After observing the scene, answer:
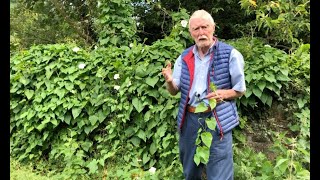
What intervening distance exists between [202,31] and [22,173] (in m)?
2.61

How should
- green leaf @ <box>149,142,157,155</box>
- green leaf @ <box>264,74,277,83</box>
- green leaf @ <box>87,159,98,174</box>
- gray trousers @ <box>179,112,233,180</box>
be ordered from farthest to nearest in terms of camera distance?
green leaf @ <box>149,142,157,155</box> < green leaf @ <box>87,159,98,174</box> < green leaf @ <box>264,74,277,83</box> < gray trousers @ <box>179,112,233,180</box>

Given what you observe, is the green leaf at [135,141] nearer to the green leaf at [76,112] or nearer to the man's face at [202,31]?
the green leaf at [76,112]

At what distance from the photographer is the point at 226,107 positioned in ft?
8.71

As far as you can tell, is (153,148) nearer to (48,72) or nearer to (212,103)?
(212,103)

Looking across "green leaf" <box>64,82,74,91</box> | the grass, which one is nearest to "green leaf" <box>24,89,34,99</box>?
"green leaf" <box>64,82,74,91</box>

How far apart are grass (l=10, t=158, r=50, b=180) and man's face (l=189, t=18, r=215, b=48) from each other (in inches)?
91.9

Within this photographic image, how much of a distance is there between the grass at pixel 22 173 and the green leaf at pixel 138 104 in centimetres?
122

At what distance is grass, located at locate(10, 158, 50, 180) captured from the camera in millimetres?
3833

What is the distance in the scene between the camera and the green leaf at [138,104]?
151 inches

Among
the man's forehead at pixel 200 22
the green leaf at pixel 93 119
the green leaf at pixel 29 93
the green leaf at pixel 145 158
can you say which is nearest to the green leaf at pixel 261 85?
the man's forehead at pixel 200 22

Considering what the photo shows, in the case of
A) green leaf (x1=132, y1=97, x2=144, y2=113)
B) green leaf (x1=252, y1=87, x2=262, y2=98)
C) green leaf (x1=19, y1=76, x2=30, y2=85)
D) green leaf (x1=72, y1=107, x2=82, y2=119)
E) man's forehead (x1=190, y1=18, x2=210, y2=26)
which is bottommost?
green leaf (x1=72, y1=107, x2=82, y2=119)

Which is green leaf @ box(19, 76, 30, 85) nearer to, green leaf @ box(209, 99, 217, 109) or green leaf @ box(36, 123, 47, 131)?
green leaf @ box(36, 123, 47, 131)

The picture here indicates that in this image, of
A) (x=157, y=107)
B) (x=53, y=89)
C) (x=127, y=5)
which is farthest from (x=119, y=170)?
(x=127, y=5)

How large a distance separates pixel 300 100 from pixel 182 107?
1347 millimetres
